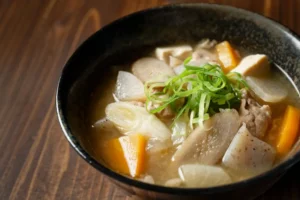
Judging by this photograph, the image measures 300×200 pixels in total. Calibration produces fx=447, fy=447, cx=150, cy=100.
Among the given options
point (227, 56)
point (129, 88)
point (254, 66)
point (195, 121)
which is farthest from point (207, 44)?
point (195, 121)

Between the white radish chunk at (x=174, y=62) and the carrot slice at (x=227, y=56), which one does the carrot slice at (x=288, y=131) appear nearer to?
the carrot slice at (x=227, y=56)

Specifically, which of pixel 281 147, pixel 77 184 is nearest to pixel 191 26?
pixel 281 147

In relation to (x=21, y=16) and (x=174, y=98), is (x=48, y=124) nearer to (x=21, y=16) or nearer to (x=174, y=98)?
(x=174, y=98)

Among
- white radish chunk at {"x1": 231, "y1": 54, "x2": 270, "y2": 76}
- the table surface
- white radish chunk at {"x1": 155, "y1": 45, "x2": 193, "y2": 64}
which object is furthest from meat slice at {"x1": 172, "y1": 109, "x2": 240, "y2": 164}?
white radish chunk at {"x1": 155, "y1": 45, "x2": 193, "y2": 64}

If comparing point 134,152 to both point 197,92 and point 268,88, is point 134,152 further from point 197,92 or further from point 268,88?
point 268,88

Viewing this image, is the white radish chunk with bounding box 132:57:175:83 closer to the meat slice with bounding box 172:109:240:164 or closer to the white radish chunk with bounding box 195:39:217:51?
the white radish chunk with bounding box 195:39:217:51

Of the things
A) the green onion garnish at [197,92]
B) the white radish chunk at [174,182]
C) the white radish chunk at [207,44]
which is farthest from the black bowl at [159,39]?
the white radish chunk at [174,182]
